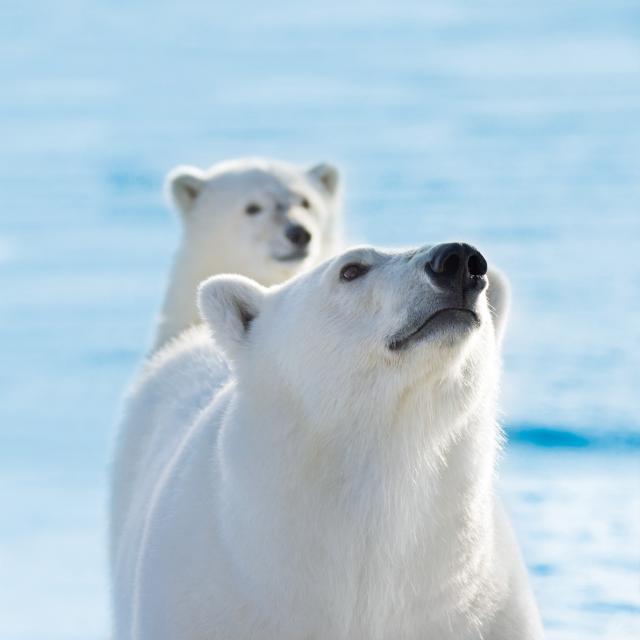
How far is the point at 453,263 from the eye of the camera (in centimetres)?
334

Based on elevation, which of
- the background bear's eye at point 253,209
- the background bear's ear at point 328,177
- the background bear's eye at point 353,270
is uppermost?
the background bear's ear at point 328,177

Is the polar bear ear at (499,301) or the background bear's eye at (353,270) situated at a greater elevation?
the polar bear ear at (499,301)

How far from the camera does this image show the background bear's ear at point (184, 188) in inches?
275

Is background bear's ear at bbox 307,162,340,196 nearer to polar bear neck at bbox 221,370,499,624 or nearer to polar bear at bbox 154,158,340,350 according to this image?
polar bear at bbox 154,158,340,350

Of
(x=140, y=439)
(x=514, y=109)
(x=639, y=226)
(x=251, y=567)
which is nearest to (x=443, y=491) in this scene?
(x=251, y=567)

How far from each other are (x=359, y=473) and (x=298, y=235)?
3.19 meters

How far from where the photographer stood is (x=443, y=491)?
3518mm

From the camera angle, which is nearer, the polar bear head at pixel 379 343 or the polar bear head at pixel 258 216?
the polar bear head at pixel 379 343

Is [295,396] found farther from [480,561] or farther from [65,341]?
[65,341]

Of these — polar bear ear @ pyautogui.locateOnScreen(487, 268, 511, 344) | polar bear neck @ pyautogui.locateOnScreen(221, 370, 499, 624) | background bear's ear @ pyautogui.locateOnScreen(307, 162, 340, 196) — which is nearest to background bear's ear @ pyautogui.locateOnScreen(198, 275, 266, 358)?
polar bear neck @ pyautogui.locateOnScreen(221, 370, 499, 624)

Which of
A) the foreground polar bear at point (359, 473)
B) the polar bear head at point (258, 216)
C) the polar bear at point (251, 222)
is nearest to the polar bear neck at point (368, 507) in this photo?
the foreground polar bear at point (359, 473)

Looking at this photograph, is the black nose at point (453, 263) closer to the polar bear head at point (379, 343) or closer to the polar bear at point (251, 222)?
the polar bear head at point (379, 343)

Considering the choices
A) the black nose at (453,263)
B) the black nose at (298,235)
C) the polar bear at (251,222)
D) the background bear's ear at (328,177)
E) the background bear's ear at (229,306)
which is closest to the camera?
the black nose at (453,263)

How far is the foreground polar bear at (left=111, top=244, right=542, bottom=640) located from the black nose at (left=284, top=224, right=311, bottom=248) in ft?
9.41
